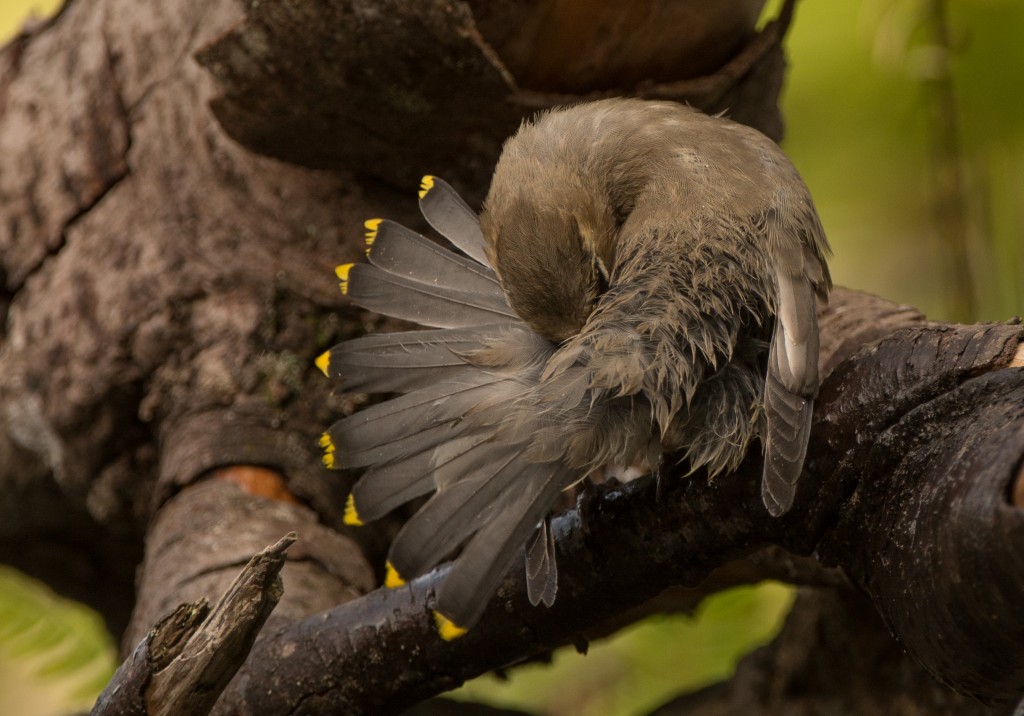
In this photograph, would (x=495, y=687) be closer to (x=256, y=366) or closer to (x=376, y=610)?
(x=256, y=366)

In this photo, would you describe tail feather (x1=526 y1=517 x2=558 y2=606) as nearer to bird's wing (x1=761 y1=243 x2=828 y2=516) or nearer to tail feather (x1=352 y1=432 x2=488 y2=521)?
tail feather (x1=352 y1=432 x2=488 y2=521)

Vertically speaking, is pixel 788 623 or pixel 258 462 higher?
pixel 258 462

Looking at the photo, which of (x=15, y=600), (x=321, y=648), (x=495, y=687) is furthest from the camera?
(x=495, y=687)

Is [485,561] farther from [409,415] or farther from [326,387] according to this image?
[326,387]

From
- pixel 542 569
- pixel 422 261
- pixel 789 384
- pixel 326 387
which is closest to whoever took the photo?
pixel 789 384

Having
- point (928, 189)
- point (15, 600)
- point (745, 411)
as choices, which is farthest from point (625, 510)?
point (15, 600)

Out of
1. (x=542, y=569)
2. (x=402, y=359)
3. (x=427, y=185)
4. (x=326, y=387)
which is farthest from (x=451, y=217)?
(x=542, y=569)
